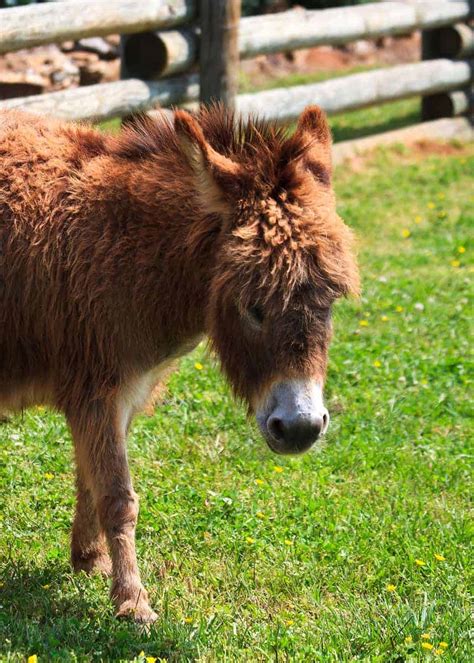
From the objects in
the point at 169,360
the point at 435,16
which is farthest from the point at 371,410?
the point at 435,16

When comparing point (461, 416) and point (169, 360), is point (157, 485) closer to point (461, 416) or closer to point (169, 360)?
point (169, 360)

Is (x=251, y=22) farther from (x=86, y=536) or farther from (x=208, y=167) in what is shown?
(x=86, y=536)

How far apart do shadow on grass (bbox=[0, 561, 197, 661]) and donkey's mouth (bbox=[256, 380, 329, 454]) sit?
2.77 ft

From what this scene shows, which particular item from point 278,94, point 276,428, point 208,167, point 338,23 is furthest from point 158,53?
point 276,428

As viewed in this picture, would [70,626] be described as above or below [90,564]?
Result: above

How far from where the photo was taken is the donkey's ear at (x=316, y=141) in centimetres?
409

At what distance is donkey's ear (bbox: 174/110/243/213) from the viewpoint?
3.77 meters

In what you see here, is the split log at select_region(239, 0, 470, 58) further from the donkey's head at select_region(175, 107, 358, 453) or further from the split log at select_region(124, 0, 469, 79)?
the donkey's head at select_region(175, 107, 358, 453)

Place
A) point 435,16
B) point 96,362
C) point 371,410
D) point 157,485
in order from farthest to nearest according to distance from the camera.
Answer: point 435,16 → point 371,410 → point 157,485 → point 96,362

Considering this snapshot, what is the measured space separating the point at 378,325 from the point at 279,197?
339 cm

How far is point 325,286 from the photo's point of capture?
3758 mm

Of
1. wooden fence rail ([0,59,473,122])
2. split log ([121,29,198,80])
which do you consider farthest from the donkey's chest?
split log ([121,29,198,80])

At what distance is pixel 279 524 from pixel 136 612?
3.44 ft

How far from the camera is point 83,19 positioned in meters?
7.64
